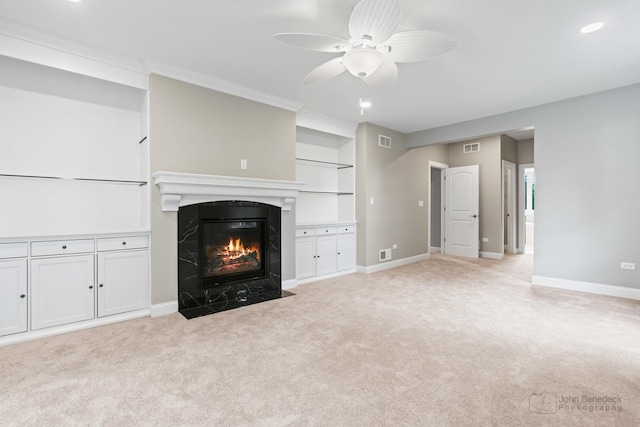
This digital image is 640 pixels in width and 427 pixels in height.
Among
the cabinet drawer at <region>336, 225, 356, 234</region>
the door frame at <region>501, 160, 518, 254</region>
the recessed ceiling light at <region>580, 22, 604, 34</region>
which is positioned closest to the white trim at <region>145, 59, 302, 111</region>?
the cabinet drawer at <region>336, 225, 356, 234</region>

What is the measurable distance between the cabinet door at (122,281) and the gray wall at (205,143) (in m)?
0.12

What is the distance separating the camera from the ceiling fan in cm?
184

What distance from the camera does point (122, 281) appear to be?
3.10m

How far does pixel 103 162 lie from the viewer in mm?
3340

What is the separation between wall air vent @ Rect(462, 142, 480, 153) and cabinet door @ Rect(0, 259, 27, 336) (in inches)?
311

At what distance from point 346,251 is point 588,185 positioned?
3.53 metres

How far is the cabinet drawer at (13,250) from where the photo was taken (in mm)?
2551

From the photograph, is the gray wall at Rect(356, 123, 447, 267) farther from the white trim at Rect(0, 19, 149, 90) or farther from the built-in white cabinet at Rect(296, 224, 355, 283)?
the white trim at Rect(0, 19, 149, 90)

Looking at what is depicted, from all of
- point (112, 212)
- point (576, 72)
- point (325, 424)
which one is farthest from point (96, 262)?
point (576, 72)

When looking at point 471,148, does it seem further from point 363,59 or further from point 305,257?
point 363,59

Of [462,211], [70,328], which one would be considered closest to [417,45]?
[70,328]

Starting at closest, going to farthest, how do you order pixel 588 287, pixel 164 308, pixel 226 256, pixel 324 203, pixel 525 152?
pixel 164 308 → pixel 226 256 → pixel 588 287 → pixel 324 203 → pixel 525 152

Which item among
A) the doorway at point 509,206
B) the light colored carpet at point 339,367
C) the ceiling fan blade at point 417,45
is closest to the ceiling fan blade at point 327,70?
the ceiling fan blade at point 417,45

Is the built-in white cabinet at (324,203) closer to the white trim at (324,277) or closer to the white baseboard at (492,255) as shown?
the white trim at (324,277)
